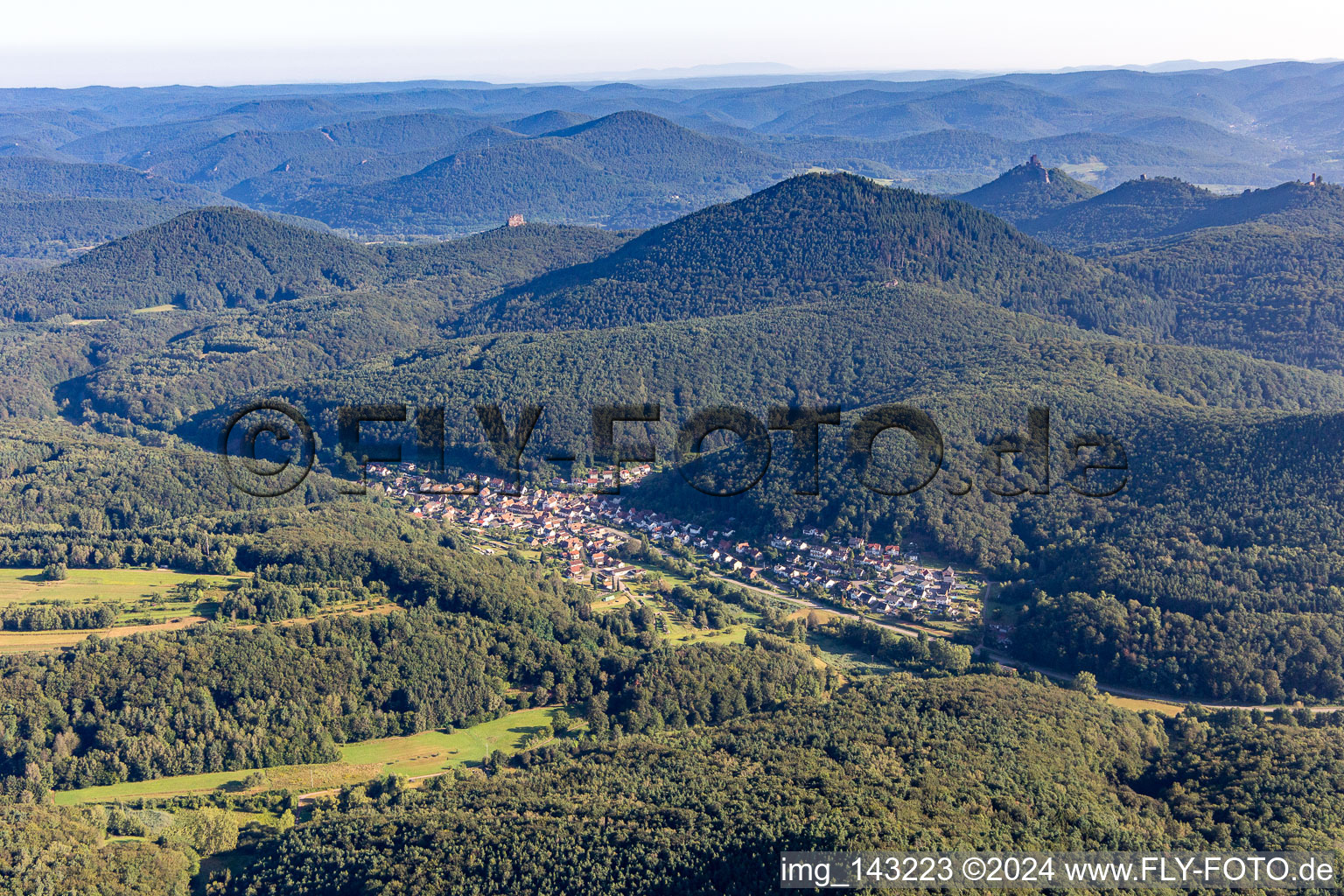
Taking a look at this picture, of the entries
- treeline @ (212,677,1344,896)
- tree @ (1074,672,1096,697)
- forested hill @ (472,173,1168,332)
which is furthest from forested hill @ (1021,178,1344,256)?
treeline @ (212,677,1344,896)

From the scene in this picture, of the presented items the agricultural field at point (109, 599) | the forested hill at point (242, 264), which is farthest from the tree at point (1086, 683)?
the forested hill at point (242, 264)

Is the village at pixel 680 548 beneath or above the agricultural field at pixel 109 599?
beneath

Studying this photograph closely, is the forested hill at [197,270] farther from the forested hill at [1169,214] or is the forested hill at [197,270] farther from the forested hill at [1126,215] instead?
the forested hill at [1169,214]

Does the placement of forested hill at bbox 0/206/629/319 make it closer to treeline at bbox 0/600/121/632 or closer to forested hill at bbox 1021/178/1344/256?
forested hill at bbox 1021/178/1344/256

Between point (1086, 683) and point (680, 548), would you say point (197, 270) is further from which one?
point (1086, 683)

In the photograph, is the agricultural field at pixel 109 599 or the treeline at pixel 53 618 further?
the treeline at pixel 53 618

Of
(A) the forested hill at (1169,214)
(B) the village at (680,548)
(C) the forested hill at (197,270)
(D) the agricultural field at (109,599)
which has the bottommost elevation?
(B) the village at (680,548)

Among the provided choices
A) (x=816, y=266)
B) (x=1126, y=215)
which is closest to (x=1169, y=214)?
(x=1126, y=215)

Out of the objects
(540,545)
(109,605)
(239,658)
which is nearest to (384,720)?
(239,658)
